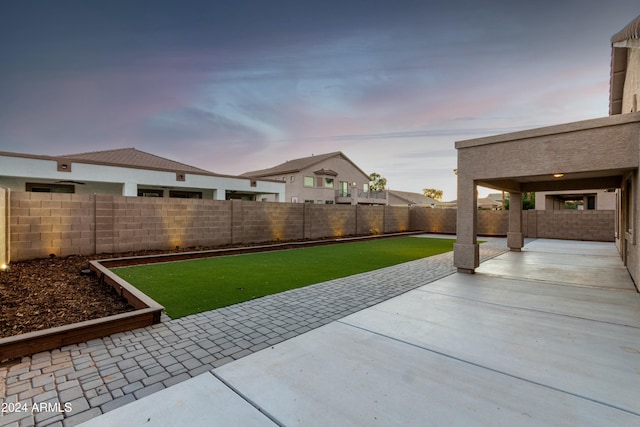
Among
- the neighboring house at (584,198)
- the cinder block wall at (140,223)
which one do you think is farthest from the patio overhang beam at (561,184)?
the neighboring house at (584,198)

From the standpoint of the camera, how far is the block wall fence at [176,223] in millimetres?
7625

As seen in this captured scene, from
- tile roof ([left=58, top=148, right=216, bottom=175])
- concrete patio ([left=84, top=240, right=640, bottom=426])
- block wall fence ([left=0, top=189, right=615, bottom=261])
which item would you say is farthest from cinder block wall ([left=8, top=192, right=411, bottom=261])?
tile roof ([left=58, top=148, right=216, bottom=175])

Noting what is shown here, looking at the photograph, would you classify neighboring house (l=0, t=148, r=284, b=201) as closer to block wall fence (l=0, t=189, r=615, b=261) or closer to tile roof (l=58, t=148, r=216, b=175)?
tile roof (l=58, t=148, r=216, b=175)

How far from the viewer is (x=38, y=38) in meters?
9.98

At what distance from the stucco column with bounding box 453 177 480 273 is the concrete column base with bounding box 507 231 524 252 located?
19.7 feet

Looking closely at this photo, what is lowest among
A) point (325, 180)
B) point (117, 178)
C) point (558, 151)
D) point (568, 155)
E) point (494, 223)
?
point (494, 223)

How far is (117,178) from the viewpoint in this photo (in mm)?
18219

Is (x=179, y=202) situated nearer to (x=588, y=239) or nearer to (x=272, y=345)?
(x=272, y=345)

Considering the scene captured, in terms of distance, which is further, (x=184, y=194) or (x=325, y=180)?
(x=325, y=180)

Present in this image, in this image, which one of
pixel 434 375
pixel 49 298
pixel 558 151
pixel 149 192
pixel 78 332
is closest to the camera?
pixel 434 375

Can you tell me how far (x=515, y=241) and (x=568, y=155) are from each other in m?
7.31

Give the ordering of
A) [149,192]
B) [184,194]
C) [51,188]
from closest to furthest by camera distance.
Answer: [51,188], [149,192], [184,194]

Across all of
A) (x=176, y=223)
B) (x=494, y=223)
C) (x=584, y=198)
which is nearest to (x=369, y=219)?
(x=494, y=223)

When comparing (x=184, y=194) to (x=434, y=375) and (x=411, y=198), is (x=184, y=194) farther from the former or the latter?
(x=411, y=198)
